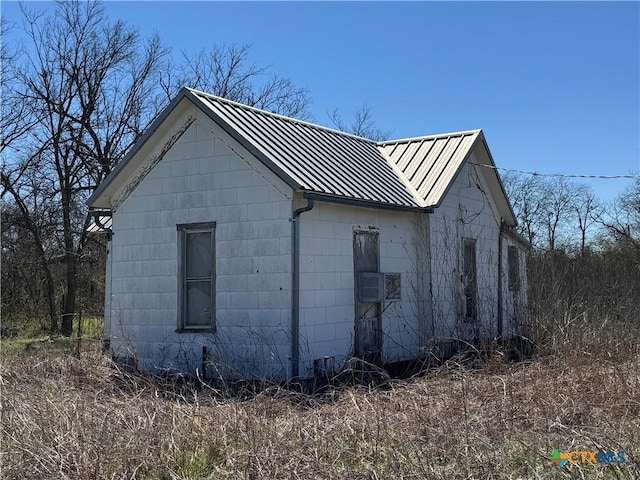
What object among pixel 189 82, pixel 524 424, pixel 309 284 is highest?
pixel 189 82

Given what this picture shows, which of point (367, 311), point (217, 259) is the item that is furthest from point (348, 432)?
point (367, 311)

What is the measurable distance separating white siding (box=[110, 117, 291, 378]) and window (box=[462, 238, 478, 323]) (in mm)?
5070

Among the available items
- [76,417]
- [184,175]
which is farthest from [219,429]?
[184,175]

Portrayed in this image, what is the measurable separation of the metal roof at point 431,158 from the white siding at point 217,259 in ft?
12.1

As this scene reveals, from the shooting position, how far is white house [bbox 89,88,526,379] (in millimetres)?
10219

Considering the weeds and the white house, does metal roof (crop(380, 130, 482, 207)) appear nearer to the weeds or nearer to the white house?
the white house

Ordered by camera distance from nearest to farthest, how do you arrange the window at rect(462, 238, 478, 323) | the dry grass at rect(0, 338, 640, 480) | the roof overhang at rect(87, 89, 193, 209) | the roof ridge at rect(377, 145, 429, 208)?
1. the dry grass at rect(0, 338, 640, 480)
2. the roof overhang at rect(87, 89, 193, 209)
3. the roof ridge at rect(377, 145, 429, 208)
4. the window at rect(462, 238, 478, 323)

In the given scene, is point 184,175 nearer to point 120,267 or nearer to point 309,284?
point 120,267

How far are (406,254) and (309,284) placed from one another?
2.80m

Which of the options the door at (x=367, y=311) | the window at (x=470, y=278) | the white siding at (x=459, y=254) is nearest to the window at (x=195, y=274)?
the door at (x=367, y=311)

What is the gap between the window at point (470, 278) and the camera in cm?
1390

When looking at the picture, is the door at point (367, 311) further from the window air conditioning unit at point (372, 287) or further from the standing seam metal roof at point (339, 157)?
the standing seam metal roof at point (339, 157)

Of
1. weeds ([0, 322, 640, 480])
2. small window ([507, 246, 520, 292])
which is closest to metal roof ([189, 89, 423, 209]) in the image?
weeds ([0, 322, 640, 480])

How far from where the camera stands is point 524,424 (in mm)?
6297
